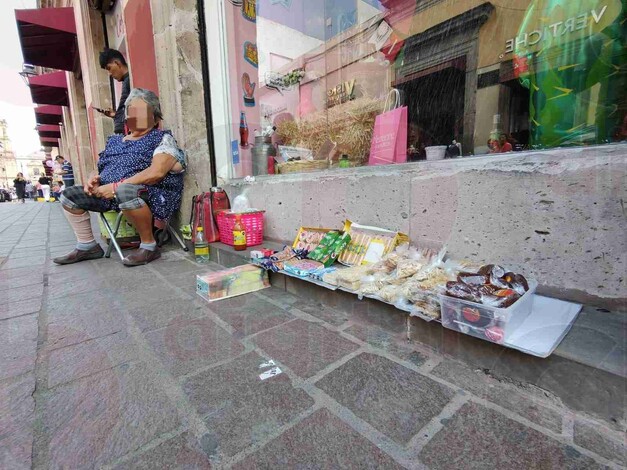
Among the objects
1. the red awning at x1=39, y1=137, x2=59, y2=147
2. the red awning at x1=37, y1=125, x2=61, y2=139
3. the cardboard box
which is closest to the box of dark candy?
the cardboard box

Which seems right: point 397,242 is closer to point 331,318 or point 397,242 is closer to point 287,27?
point 331,318

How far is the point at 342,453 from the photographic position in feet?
2.78

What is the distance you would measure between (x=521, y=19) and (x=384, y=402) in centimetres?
229

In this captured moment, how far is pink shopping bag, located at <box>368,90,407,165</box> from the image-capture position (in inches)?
88.0

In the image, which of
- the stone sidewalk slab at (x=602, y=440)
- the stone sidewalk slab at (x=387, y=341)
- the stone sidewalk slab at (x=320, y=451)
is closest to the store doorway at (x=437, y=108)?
the stone sidewalk slab at (x=387, y=341)

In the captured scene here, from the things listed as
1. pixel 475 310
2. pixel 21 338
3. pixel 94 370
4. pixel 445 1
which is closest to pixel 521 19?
pixel 445 1

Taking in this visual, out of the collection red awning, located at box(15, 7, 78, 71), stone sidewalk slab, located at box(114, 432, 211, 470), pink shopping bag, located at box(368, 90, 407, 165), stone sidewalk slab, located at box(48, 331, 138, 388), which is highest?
red awning, located at box(15, 7, 78, 71)

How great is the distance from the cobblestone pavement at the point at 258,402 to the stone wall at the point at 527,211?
605 mm

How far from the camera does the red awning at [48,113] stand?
648 inches

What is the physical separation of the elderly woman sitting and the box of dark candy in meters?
2.79

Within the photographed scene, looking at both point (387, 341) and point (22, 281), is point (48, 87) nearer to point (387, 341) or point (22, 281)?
point (22, 281)

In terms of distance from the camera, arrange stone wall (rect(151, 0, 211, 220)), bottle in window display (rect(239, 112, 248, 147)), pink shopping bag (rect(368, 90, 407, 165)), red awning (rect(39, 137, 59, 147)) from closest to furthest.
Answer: pink shopping bag (rect(368, 90, 407, 165)) < stone wall (rect(151, 0, 211, 220)) < bottle in window display (rect(239, 112, 248, 147)) < red awning (rect(39, 137, 59, 147))

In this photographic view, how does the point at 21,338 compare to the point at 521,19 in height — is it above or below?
below

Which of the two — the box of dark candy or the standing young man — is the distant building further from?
the box of dark candy
